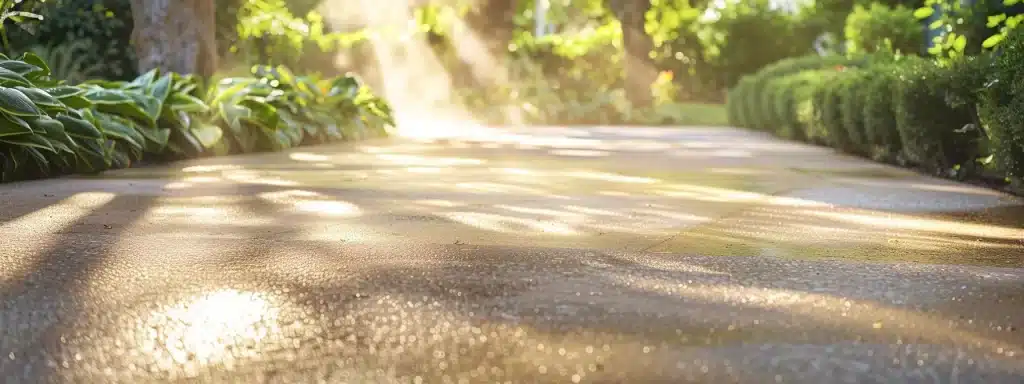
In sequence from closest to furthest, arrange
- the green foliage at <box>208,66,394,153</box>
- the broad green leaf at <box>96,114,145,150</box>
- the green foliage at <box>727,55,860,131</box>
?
1. the broad green leaf at <box>96,114,145,150</box>
2. the green foliage at <box>208,66,394,153</box>
3. the green foliage at <box>727,55,860,131</box>

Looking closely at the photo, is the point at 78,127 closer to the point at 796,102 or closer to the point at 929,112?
the point at 929,112

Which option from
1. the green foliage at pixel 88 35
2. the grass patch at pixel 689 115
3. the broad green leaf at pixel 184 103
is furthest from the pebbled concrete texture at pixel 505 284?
the grass patch at pixel 689 115

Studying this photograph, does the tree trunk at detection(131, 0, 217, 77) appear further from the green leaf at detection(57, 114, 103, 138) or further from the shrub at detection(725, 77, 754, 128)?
the shrub at detection(725, 77, 754, 128)

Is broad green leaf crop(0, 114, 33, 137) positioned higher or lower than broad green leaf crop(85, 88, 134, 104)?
lower

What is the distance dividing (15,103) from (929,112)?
6.23 meters

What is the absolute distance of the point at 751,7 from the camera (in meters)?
29.4

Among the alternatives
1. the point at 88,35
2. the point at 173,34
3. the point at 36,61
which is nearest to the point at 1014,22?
Result: the point at 36,61

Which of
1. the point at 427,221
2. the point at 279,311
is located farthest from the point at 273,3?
the point at 279,311

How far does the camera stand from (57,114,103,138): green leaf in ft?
26.2

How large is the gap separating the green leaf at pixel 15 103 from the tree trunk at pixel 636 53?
1741 centimetres

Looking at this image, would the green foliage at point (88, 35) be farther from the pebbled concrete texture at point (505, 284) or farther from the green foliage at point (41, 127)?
the pebbled concrete texture at point (505, 284)

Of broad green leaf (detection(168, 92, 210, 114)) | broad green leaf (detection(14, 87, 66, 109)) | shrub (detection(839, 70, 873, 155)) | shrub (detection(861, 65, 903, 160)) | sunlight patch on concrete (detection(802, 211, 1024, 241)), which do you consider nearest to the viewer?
sunlight patch on concrete (detection(802, 211, 1024, 241))

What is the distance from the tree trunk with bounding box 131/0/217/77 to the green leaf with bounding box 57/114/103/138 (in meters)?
4.63

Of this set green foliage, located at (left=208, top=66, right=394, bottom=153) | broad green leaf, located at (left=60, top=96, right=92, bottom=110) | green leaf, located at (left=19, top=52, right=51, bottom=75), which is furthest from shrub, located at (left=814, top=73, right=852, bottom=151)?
green leaf, located at (left=19, top=52, right=51, bottom=75)
